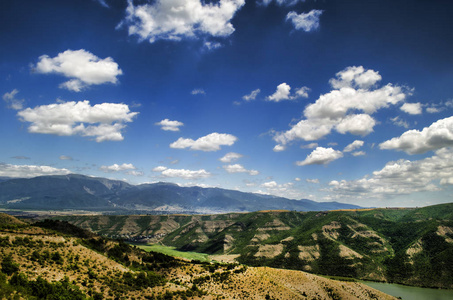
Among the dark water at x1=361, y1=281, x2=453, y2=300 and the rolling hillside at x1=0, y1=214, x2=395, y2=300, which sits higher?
the rolling hillside at x1=0, y1=214, x2=395, y2=300

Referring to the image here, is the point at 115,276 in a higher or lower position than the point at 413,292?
higher

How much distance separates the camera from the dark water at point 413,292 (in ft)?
467

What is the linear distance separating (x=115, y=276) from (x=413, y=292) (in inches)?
7057

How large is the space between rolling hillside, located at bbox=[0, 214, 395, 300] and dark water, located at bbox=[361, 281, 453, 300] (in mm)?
58277

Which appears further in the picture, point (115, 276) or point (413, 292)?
point (413, 292)

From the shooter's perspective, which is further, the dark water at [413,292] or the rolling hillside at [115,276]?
the dark water at [413,292]

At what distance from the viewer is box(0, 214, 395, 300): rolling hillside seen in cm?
4806

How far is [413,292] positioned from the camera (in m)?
154

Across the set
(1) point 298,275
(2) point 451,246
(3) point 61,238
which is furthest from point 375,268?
(3) point 61,238

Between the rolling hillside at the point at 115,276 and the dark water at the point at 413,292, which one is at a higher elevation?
the rolling hillside at the point at 115,276

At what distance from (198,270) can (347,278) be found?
144m

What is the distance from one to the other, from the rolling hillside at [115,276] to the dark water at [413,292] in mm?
58277

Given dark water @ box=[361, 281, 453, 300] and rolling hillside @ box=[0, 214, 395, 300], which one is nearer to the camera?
rolling hillside @ box=[0, 214, 395, 300]

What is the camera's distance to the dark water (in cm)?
14225
